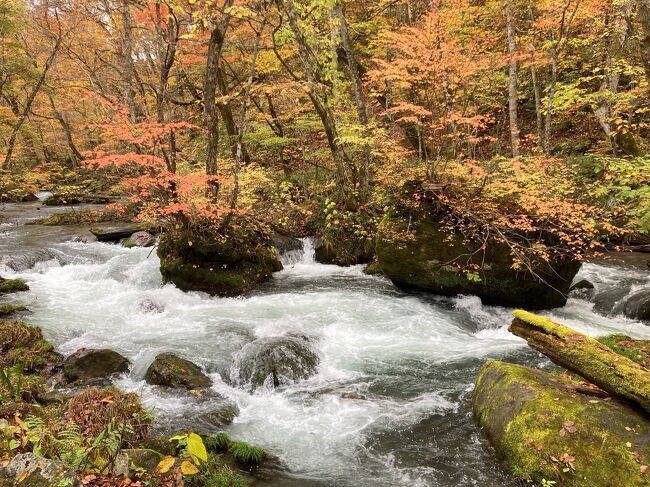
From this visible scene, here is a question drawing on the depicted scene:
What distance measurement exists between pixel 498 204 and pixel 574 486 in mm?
7450

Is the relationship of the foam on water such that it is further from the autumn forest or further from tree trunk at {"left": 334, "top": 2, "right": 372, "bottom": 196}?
tree trunk at {"left": 334, "top": 2, "right": 372, "bottom": 196}

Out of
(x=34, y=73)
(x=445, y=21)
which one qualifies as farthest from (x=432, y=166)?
(x=34, y=73)

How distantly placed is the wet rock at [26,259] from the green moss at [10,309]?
13.5 feet

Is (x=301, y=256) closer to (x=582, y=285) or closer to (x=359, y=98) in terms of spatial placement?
(x=359, y=98)

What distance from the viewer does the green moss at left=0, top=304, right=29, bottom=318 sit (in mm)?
9445

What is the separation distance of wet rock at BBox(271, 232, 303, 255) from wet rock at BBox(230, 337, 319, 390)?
23.7 feet

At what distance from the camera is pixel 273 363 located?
7219 millimetres

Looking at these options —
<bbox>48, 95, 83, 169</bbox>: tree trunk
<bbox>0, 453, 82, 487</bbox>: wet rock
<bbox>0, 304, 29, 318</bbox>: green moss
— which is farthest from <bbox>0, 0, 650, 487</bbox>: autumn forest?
<bbox>48, 95, 83, 169</bbox>: tree trunk

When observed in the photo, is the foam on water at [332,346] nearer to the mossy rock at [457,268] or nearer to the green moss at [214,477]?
the mossy rock at [457,268]

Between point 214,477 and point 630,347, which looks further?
point 630,347

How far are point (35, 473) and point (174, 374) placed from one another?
14.3ft

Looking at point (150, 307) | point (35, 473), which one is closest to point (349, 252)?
point (150, 307)

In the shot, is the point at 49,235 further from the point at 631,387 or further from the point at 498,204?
the point at 631,387

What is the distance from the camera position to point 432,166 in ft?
37.3
